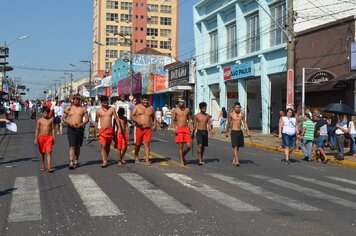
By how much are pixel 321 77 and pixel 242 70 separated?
29.5ft

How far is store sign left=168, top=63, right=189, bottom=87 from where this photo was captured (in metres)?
40.6

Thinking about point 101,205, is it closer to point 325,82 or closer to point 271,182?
point 271,182

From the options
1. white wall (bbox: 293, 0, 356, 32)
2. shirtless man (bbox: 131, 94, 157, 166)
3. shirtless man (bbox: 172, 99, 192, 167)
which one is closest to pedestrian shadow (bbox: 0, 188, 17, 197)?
shirtless man (bbox: 131, 94, 157, 166)

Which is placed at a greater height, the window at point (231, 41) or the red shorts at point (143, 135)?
the window at point (231, 41)

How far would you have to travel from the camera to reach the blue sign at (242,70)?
Result: 2992 cm

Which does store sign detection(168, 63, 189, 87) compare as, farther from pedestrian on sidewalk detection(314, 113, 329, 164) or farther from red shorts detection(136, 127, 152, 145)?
red shorts detection(136, 127, 152, 145)

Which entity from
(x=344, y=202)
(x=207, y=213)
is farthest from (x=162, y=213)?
(x=344, y=202)

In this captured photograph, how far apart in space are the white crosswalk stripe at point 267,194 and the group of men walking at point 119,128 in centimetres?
220

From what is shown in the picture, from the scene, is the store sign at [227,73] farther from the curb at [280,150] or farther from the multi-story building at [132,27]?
the multi-story building at [132,27]

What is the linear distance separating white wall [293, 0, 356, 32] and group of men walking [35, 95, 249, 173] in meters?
14.1

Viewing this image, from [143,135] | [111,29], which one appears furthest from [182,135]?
[111,29]

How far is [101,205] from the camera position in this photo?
759 centimetres

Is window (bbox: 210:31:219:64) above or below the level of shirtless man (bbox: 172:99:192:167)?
above

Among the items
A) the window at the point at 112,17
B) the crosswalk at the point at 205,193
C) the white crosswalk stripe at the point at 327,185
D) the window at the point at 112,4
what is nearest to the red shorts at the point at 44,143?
the crosswalk at the point at 205,193
